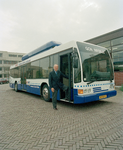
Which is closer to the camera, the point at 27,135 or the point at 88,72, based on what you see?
the point at 27,135

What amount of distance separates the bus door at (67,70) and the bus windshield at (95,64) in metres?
0.57

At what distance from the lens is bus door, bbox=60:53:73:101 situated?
511 cm

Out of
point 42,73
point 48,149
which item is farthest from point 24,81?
point 48,149

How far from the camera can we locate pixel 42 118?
168 inches

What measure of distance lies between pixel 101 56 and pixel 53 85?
8.71 ft

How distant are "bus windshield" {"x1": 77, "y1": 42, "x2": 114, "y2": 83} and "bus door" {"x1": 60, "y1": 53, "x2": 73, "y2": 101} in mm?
566

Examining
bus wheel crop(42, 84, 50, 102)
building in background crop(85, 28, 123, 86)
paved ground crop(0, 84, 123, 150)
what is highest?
building in background crop(85, 28, 123, 86)

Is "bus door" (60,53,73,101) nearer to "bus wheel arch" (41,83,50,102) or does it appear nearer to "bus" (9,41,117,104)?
"bus" (9,41,117,104)

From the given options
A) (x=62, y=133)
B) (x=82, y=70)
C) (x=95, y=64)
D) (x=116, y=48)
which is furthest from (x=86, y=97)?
(x=116, y=48)

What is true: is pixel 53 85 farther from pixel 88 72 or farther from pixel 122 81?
pixel 122 81

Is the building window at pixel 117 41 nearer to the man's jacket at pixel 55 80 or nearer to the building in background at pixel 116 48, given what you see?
the building in background at pixel 116 48

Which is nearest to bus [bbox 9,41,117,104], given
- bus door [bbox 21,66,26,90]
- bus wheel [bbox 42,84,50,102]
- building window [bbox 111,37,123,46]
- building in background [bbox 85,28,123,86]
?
bus wheel [bbox 42,84,50,102]

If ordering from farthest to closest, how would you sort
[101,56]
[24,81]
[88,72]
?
[24,81] < [101,56] < [88,72]

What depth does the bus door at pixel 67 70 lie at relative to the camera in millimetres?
5109
